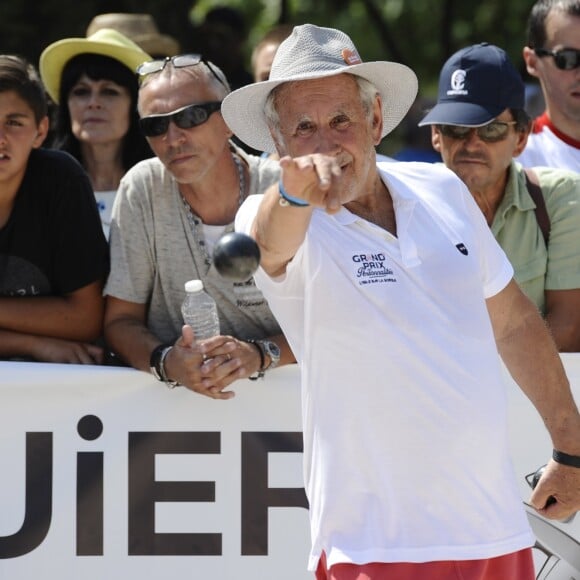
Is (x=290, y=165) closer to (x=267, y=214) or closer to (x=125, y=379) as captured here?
(x=267, y=214)

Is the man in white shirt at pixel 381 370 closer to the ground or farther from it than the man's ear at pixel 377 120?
closer to the ground

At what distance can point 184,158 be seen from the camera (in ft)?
14.7

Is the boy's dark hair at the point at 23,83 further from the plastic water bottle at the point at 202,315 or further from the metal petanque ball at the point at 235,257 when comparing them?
the metal petanque ball at the point at 235,257

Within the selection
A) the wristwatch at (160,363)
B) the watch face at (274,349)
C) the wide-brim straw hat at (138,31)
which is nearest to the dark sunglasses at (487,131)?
the watch face at (274,349)

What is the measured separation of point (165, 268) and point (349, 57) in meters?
1.45

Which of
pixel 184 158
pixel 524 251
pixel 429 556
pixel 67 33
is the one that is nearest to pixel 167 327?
pixel 184 158

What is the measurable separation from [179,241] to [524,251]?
1.22 metres

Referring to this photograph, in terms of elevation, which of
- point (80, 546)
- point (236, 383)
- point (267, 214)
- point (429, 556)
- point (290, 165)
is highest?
point (290, 165)

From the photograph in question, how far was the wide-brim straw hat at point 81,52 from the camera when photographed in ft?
18.4

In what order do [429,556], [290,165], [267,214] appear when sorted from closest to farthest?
[290,165]
[267,214]
[429,556]

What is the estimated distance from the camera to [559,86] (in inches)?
220

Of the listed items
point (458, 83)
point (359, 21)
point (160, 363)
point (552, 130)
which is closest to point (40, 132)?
point (160, 363)

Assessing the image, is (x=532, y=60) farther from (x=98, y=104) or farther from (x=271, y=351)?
(x=271, y=351)

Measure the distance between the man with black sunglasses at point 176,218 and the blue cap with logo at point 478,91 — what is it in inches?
28.7
